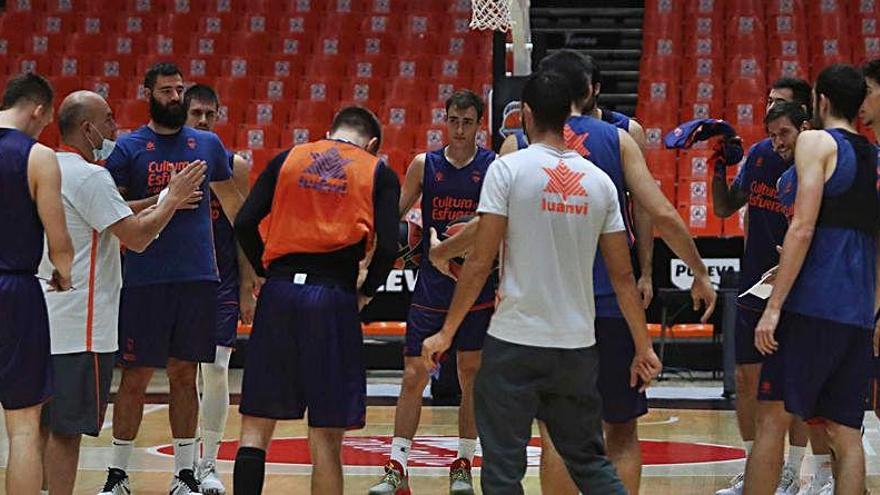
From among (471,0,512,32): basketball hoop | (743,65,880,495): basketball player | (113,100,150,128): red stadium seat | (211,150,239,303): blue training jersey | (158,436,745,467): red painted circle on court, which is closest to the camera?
(743,65,880,495): basketball player

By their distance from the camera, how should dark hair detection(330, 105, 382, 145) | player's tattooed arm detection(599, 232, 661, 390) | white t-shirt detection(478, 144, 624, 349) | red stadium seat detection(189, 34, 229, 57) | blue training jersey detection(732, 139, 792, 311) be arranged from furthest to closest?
1. red stadium seat detection(189, 34, 229, 57)
2. blue training jersey detection(732, 139, 792, 311)
3. dark hair detection(330, 105, 382, 145)
4. player's tattooed arm detection(599, 232, 661, 390)
5. white t-shirt detection(478, 144, 624, 349)

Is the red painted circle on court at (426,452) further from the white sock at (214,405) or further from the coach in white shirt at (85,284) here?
the coach in white shirt at (85,284)

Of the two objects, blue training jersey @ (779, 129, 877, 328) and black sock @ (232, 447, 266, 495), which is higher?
blue training jersey @ (779, 129, 877, 328)

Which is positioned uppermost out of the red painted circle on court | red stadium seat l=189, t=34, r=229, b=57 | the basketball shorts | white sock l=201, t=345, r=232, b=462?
red stadium seat l=189, t=34, r=229, b=57

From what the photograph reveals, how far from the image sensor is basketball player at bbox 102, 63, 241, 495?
719cm

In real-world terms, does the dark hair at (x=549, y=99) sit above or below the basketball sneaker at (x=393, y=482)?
above

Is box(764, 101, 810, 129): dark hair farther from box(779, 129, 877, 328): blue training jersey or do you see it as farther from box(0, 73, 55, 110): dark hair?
box(0, 73, 55, 110): dark hair

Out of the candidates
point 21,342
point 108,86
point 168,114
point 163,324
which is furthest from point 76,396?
point 108,86

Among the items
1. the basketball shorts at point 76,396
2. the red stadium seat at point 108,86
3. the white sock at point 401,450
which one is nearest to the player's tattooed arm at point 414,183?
the white sock at point 401,450

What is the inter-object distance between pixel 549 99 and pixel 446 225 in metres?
2.88

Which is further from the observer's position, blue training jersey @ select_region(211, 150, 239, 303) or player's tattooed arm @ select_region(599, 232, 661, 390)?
blue training jersey @ select_region(211, 150, 239, 303)

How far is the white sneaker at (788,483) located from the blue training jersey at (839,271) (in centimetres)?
192

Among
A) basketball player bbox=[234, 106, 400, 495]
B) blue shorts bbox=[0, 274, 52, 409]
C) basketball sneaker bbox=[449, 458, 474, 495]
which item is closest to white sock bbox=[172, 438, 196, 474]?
basketball sneaker bbox=[449, 458, 474, 495]

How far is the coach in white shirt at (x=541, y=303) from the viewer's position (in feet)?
16.6
